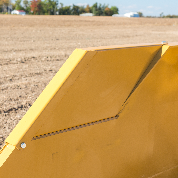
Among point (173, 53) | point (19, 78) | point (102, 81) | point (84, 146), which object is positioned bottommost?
point (19, 78)

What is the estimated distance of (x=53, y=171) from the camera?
155 cm

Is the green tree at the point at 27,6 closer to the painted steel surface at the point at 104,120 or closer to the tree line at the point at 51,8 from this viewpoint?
the tree line at the point at 51,8

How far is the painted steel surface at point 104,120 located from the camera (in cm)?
143

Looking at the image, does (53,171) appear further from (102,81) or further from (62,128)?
(102,81)

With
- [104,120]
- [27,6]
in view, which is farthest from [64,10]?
[104,120]

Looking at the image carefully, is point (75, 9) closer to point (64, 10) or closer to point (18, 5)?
point (64, 10)

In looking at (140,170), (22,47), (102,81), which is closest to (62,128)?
(102,81)

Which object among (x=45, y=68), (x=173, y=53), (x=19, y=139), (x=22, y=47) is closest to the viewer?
(x=19, y=139)

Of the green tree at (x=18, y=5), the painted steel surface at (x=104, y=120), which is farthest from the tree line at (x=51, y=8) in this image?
the painted steel surface at (x=104, y=120)

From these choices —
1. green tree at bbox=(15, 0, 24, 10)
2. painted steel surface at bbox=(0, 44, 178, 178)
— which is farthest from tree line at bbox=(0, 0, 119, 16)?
painted steel surface at bbox=(0, 44, 178, 178)

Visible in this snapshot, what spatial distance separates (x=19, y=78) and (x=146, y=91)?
506cm

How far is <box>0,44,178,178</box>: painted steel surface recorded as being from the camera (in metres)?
1.43

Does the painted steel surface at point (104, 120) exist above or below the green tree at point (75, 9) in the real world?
below

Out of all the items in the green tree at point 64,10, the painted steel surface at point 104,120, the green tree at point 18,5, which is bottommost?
the painted steel surface at point 104,120
